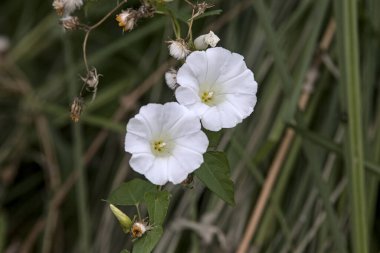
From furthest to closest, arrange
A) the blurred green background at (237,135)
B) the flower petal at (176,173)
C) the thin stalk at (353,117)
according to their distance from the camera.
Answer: the blurred green background at (237,135), the thin stalk at (353,117), the flower petal at (176,173)

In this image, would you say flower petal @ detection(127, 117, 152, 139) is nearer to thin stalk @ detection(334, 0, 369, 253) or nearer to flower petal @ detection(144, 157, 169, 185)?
flower petal @ detection(144, 157, 169, 185)

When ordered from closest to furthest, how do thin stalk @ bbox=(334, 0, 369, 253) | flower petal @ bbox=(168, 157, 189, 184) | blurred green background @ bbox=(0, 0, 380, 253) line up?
flower petal @ bbox=(168, 157, 189, 184)
thin stalk @ bbox=(334, 0, 369, 253)
blurred green background @ bbox=(0, 0, 380, 253)

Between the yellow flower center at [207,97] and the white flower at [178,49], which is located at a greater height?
the white flower at [178,49]

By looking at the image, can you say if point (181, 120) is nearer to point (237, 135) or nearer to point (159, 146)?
point (159, 146)

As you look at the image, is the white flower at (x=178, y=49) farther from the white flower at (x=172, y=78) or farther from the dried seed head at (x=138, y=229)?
the dried seed head at (x=138, y=229)

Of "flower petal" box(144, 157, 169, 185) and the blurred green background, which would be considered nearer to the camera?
"flower petal" box(144, 157, 169, 185)

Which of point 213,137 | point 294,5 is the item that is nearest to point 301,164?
point 294,5

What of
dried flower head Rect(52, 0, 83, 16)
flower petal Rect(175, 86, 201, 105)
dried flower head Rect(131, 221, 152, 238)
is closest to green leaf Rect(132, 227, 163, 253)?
dried flower head Rect(131, 221, 152, 238)

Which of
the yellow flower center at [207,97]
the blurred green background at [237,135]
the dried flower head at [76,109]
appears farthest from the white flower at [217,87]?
the blurred green background at [237,135]
